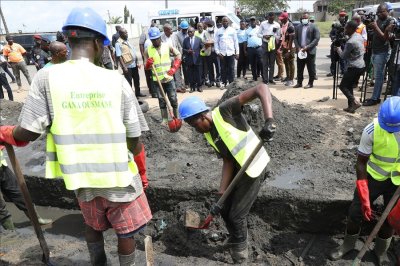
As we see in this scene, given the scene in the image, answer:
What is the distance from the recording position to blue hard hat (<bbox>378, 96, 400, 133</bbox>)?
8.13 ft

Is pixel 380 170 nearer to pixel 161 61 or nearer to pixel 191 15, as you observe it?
pixel 161 61

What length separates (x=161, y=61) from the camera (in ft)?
20.6

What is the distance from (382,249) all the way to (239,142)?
1.61 metres

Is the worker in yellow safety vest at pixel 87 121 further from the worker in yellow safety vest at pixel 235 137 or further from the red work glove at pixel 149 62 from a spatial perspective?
the red work glove at pixel 149 62

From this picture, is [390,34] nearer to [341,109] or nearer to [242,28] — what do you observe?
[341,109]

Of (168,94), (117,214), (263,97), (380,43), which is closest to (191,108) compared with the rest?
(263,97)

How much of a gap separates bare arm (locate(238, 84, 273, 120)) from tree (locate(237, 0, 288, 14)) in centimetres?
3162

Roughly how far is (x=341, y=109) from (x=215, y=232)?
475cm

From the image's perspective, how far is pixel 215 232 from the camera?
352 centimetres

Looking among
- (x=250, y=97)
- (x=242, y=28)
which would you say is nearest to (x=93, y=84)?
(x=250, y=97)

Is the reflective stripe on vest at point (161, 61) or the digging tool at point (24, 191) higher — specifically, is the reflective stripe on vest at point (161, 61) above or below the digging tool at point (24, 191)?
above

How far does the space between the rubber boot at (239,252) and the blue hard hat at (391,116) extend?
1.57m

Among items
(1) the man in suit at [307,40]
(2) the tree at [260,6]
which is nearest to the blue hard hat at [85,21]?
(1) the man in suit at [307,40]

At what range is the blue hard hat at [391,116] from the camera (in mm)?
2479
